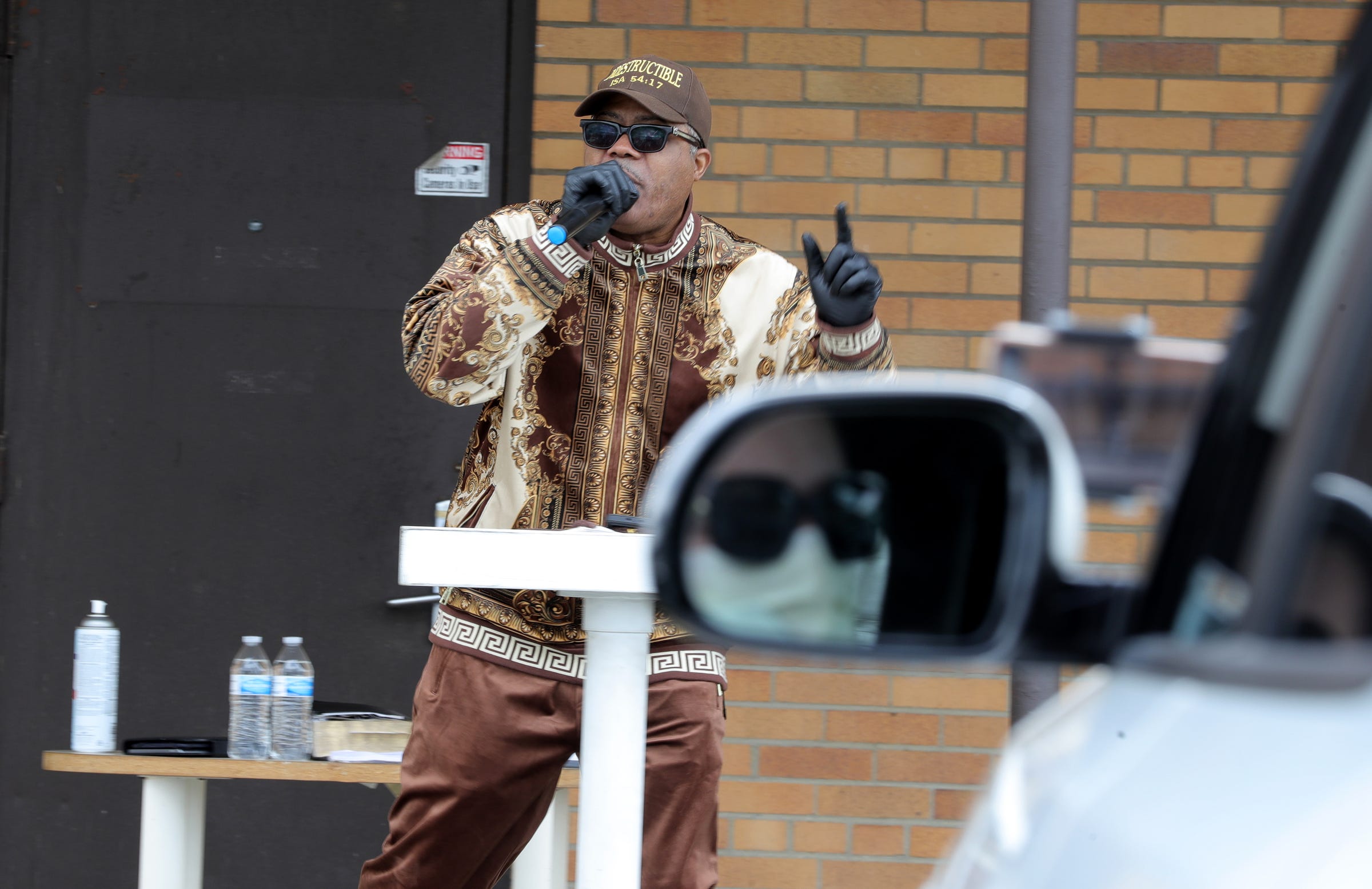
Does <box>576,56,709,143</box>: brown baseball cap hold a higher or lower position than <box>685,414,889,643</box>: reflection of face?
higher

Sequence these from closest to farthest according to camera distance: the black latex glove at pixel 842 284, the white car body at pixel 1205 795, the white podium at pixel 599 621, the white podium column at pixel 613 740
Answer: the white car body at pixel 1205 795 → the white podium at pixel 599 621 → the white podium column at pixel 613 740 → the black latex glove at pixel 842 284

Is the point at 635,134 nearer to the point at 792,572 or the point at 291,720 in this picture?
the point at 291,720

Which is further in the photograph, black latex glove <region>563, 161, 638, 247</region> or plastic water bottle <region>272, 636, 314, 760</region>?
plastic water bottle <region>272, 636, 314, 760</region>

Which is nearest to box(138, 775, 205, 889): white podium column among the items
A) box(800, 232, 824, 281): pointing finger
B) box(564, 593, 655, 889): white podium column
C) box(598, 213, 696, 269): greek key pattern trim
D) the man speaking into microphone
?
the man speaking into microphone

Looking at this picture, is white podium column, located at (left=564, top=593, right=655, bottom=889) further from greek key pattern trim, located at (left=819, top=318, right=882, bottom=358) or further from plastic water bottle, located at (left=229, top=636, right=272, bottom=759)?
plastic water bottle, located at (left=229, top=636, right=272, bottom=759)

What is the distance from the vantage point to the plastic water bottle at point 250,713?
3.03 metres

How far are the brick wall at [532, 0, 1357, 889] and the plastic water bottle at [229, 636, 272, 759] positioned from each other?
1248 mm

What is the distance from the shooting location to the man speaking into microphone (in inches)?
107

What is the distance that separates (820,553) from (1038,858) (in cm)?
24

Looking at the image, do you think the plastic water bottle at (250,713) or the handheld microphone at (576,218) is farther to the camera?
the plastic water bottle at (250,713)

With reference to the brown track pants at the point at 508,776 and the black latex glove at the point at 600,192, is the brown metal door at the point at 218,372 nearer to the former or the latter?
the brown track pants at the point at 508,776

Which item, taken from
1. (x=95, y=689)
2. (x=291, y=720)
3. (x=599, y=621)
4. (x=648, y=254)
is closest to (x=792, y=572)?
(x=599, y=621)

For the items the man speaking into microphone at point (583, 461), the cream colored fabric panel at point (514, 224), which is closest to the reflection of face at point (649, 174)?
the man speaking into microphone at point (583, 461)

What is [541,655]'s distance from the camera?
2760 mm
